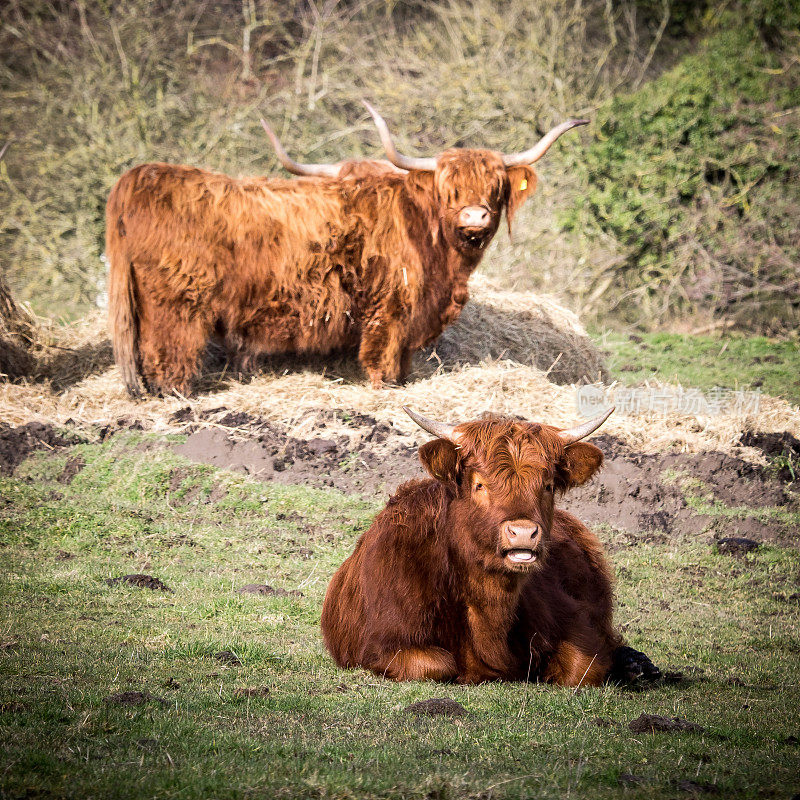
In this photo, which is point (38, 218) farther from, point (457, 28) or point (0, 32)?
point (457, 28)

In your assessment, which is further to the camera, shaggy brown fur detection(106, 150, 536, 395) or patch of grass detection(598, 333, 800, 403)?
patch of grass detection(598, 333, 800, 403)

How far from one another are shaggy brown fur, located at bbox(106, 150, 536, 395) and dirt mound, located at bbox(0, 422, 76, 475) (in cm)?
95

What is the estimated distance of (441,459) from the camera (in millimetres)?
4023

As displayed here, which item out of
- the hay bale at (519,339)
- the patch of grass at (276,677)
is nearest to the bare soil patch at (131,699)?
the patch of grass at (276,677)

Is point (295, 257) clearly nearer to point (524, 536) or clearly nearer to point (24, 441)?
point (24, 441)

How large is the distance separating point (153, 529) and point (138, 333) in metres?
2.64

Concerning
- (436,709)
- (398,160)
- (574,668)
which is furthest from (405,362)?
(436,709)

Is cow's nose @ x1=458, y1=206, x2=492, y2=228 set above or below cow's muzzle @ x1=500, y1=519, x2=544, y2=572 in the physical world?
above

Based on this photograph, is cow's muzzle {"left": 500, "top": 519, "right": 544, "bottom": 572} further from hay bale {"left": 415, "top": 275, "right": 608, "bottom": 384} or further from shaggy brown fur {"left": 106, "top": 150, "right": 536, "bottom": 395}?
hay bale {"left": 415, "top": 275, "right": 608, "bottom": 384}

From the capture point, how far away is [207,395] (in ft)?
29.5

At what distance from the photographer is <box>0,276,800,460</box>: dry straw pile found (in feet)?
27.3

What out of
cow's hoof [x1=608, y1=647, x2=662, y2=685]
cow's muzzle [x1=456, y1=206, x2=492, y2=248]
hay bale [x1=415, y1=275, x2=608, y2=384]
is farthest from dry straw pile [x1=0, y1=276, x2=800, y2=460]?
cow's hoof [x1=608, y1=647, x2=662, y2=685]

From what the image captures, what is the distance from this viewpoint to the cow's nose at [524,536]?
3.76 meters

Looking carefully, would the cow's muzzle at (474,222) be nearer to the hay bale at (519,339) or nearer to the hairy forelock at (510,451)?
the hay bale at (519,339)
